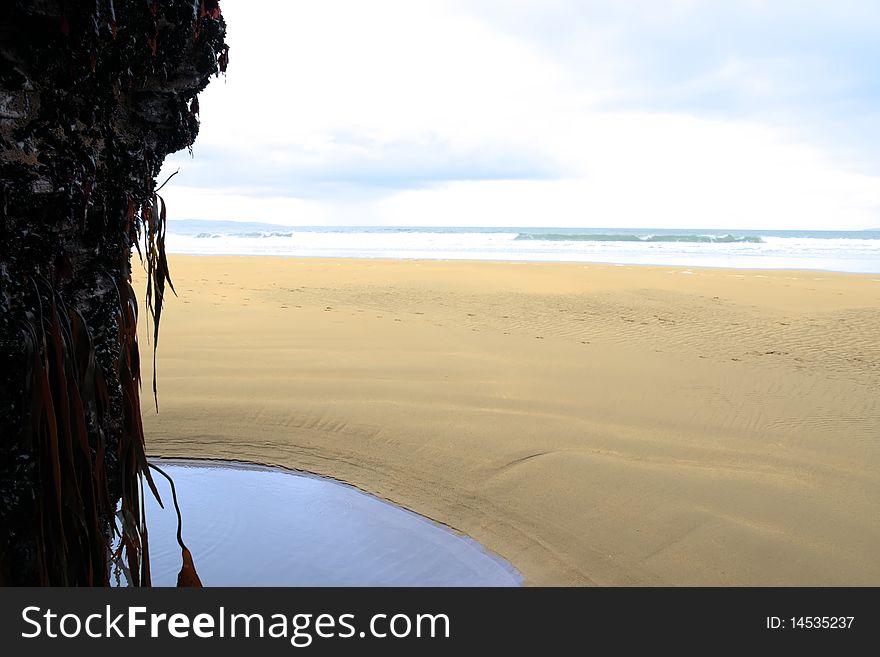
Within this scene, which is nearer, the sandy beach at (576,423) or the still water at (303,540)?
the still water at (303,540)

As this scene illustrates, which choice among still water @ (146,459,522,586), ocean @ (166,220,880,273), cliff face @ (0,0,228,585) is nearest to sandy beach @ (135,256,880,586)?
still water @ (146,459,522,586)

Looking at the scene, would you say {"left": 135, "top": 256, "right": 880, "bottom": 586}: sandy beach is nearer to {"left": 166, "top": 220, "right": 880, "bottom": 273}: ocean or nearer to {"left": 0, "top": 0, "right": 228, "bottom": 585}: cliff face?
{"left": 0, "top": 0, "right": 228, "bottom": 585}: cliff face

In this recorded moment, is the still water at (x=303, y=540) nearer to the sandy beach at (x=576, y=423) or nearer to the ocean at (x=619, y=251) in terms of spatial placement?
the sandy beach at (x=576, y=423)

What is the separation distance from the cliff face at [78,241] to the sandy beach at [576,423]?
165cm

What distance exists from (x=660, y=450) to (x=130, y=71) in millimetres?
3324

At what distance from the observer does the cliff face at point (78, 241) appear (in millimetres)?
1391

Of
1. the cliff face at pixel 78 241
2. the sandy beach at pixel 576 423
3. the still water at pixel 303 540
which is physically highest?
the cliff face at pixel 78 241

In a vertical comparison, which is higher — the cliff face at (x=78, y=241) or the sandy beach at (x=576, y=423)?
the cliff face at (x=78, y=241)

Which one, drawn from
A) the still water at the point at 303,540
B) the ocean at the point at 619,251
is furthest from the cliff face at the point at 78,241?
the ocean at the point at 619,251

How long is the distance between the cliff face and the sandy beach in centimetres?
165

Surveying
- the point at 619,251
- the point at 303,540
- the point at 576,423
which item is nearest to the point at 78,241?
the point at 303,540

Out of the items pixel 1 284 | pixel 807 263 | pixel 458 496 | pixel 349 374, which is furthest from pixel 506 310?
pixel 807 263
